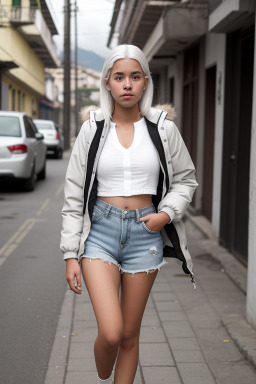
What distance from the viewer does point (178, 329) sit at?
5.41 m

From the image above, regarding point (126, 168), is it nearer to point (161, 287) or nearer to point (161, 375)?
point (161, 375)

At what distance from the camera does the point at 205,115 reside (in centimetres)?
1184

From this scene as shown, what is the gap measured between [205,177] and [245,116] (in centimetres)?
378

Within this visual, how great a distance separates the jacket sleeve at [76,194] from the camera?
3365 millimetres

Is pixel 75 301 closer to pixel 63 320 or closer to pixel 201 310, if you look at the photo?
pixel 63 320

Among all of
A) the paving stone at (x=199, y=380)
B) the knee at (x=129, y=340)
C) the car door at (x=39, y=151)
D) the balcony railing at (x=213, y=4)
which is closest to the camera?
the knee at (x=129, y=340)

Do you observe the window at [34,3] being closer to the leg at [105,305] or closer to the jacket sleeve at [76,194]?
the jacket sleeve at [76,194]

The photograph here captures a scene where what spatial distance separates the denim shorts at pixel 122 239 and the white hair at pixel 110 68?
0.46 metres

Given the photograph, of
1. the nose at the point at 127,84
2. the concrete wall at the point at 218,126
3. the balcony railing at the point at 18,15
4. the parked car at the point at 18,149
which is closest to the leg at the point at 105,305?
the nose at the point at 127,84

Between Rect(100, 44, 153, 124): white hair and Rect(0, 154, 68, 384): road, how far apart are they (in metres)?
1.92

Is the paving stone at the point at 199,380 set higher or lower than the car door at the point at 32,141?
lower

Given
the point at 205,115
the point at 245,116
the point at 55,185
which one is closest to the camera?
the point at 245,116

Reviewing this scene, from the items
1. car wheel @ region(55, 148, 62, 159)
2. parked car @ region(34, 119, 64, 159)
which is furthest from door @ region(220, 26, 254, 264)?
car wheel @ region(55, 148, 62, 159)

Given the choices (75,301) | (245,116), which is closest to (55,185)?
(245,116)
